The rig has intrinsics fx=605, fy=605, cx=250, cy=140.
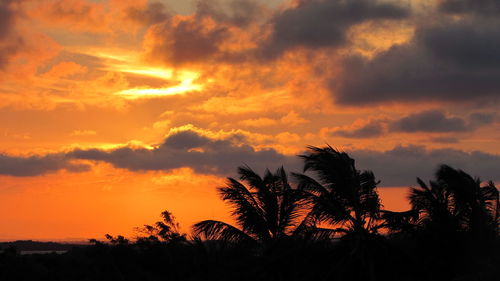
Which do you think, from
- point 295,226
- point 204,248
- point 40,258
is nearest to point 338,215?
point 295,226

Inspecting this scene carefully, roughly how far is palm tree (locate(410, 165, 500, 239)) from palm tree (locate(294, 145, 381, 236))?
340 centimetres

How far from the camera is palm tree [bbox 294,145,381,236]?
21188 mm

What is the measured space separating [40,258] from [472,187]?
4196 cm

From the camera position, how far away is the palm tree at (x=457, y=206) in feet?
76.1

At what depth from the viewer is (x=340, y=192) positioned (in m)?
21.5

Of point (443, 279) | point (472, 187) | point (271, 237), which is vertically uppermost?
point (472, 187)

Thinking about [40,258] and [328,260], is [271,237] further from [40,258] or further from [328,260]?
[40,258]

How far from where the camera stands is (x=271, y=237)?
Answer: 25.2m

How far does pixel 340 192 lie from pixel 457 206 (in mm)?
6042

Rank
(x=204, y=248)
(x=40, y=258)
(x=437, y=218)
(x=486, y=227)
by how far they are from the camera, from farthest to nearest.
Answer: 1. (x=40, y=258)
2. (x=204, y=248)
3. (x=437, y=218)
4. (x=486, y=227)

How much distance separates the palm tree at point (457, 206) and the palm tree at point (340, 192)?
3397mm

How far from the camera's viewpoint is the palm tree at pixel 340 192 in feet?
69.5

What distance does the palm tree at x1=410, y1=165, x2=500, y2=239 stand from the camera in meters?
23.2

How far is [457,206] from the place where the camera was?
2447 cm
